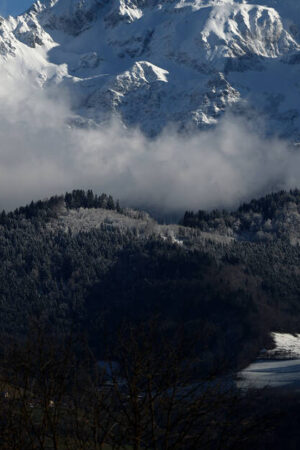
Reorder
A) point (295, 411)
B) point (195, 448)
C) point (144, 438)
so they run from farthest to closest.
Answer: point (295, 411), point (144, 438), point (195, 448)

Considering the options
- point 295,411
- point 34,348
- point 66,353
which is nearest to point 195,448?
point 66,353

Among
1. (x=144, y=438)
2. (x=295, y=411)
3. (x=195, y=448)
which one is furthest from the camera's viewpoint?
(x=295, y=411)

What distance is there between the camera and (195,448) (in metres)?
38.4

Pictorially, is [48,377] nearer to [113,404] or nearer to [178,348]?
[113,404]

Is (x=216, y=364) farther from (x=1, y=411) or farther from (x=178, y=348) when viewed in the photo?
(x=1, y=411)

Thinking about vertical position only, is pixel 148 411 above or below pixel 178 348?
below

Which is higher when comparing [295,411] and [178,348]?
[178,348]

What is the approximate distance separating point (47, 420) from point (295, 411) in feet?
498

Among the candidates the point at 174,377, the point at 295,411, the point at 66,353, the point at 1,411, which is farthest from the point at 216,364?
the point at 295,411

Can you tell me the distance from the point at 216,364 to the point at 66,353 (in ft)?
23.4

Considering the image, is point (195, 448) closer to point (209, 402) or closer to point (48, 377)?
point (209, 402)

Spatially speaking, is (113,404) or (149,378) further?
(113,404)

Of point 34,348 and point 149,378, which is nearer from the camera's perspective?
point 149,378

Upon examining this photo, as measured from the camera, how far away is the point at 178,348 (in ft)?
130
